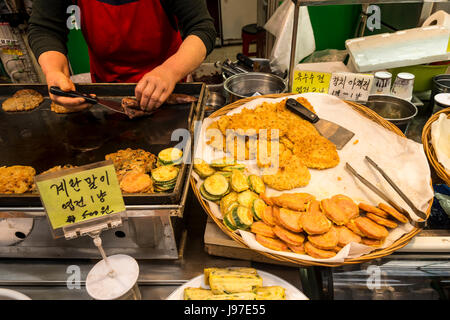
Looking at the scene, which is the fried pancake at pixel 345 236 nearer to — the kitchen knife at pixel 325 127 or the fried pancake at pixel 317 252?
the fried pancake at pixel 317 252

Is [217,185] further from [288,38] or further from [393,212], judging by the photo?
[288,38]

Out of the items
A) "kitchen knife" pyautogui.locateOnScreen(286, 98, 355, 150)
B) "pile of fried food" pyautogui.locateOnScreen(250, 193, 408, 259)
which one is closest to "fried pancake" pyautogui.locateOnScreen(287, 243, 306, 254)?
"pile of fried food" pyautogui.locateOnScreen(250, 193, 408, 259)

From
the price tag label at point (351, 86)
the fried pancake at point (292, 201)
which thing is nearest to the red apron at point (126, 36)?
the price tag label at point (351, 86)

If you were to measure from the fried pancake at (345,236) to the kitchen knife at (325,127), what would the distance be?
0.78 metres

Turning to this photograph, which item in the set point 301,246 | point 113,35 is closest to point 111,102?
point 113,35

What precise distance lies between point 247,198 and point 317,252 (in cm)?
46

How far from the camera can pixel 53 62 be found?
2.30m

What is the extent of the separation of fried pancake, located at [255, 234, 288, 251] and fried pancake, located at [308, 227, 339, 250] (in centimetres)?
14

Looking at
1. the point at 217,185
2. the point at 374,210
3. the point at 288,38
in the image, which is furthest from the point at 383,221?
the point at 288,38

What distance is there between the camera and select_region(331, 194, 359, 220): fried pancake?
5.10ft
